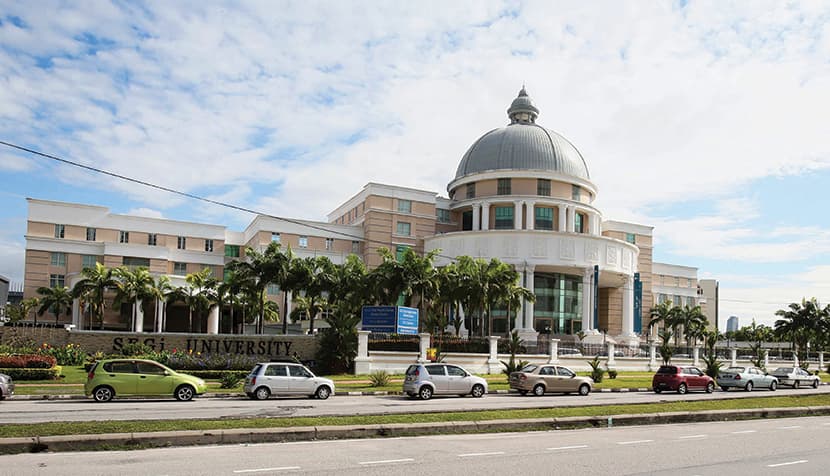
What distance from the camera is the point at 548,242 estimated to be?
73250 millimetres

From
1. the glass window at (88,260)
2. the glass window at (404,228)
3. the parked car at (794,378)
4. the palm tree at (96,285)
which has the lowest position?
the parked car at (794,378)

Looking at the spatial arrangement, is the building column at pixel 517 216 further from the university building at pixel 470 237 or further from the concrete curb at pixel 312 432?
the concrete curb at pixel 312 432

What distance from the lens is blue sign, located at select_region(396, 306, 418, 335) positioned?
44531 millimetres

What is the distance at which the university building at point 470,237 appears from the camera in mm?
71438

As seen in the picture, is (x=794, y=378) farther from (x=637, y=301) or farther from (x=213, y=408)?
(x=213, y=408)

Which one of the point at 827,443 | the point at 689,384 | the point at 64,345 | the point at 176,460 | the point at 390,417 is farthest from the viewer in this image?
the point at 64,345

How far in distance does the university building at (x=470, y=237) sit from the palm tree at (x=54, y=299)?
143 centimetres

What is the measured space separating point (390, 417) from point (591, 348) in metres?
39.6

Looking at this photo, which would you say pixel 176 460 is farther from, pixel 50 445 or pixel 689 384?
pixel 689 384

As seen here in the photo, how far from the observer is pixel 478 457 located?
13820 mm

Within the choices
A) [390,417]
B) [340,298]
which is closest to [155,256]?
[340,298]

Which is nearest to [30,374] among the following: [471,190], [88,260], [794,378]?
[88,260]

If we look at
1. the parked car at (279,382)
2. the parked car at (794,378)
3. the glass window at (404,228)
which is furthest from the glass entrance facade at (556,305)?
the parked car at (279,382)

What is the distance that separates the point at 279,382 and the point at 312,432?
12450mm
